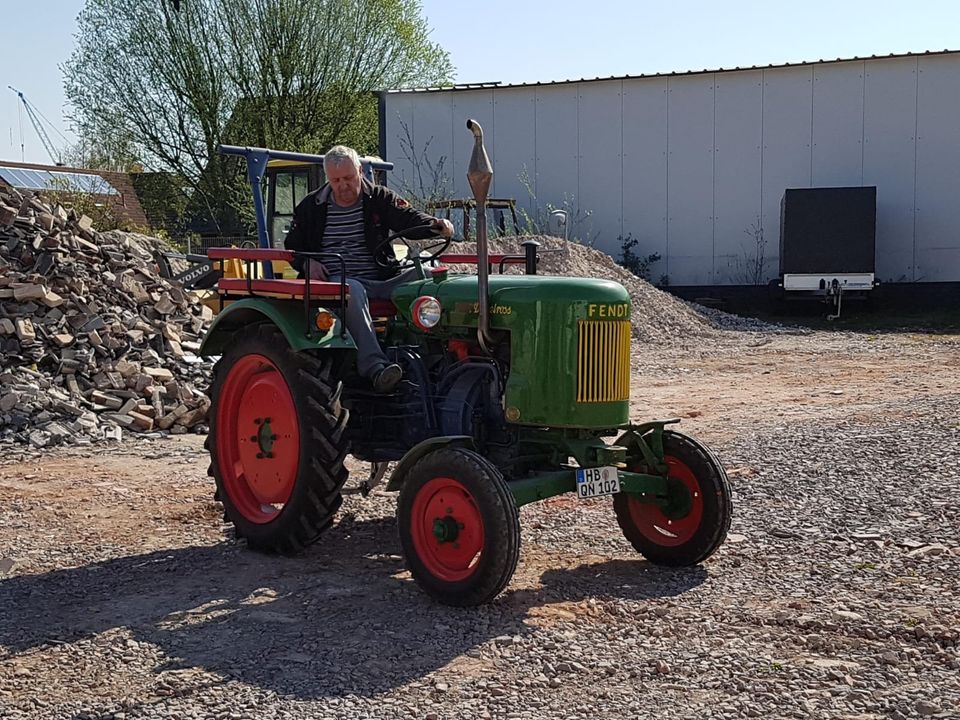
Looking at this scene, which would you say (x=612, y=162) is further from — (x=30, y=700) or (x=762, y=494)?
(x=30, y=700)

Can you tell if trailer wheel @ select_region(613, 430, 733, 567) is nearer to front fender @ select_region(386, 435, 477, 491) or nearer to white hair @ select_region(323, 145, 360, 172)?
front fender @ select_region(386, 435, 477, 491)

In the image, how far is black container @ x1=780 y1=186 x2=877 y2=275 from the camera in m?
19.9

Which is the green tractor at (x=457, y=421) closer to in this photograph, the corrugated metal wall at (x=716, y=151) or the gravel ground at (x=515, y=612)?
the gravel ground at (x=515, y=612)

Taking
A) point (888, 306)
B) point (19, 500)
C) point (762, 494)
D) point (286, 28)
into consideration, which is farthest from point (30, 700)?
point (286, 28)

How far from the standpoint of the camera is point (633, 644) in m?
4.18

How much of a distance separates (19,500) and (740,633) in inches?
174

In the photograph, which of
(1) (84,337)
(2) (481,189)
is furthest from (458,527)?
(1) (84,337)

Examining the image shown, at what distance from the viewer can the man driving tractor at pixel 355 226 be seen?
224 inches

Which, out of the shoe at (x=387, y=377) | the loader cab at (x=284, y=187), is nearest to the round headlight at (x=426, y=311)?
the shoe at (x=387, y=377)

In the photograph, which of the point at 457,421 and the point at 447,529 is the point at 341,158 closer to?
the point at 457,421

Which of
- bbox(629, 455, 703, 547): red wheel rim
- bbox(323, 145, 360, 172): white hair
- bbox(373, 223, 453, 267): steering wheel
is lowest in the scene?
bbox(629, 455, 703, 547): red wheel rim

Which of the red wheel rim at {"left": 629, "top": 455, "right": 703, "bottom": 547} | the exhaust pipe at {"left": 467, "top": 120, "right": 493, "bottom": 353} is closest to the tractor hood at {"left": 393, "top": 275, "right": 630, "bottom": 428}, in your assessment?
the exhaust pipe at {"left": 467, "top": 120, "right": 493, "bottom": 353}

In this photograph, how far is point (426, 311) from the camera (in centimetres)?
526

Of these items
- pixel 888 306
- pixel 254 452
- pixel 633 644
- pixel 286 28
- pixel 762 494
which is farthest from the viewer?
pixel 286 28
